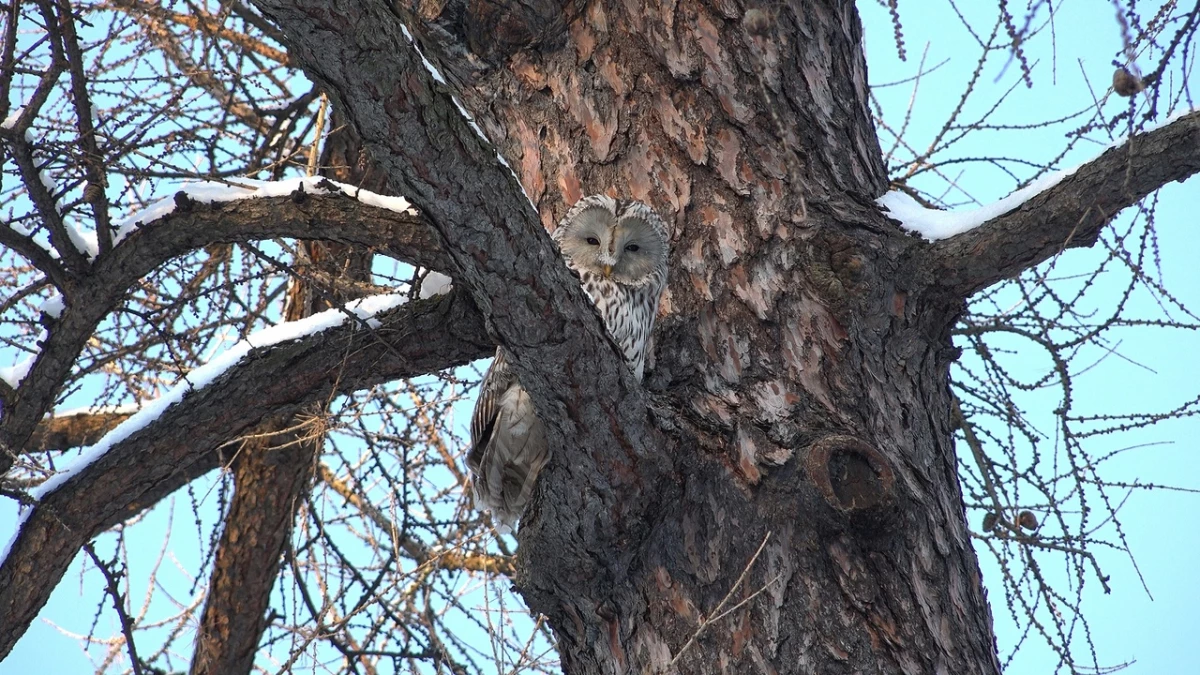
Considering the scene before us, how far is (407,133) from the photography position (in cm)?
178

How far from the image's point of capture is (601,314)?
2760 mm

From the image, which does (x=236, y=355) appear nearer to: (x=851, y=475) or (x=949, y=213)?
(x=851, y=475)

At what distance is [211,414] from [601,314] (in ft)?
3.39

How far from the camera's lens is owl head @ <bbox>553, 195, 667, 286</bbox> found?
2816mm

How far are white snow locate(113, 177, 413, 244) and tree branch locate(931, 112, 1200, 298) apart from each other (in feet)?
4.47

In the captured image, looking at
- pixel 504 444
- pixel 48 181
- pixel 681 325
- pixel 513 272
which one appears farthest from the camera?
pixel 48 181

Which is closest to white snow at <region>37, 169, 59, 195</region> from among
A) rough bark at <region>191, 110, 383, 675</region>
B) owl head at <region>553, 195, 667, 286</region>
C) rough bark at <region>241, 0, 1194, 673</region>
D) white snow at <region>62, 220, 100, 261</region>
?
white snow at <region>62, 220, 100, 261</region>

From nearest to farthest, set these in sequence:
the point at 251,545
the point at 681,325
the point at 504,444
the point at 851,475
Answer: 1. the point at 851,475
2. the point at 681,325
3. the point at 504,444
4. the point at 251,545

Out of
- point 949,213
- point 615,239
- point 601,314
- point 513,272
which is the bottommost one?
point 513,272

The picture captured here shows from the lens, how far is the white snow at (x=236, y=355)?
269cm

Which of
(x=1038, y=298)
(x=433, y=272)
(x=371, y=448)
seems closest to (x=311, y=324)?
(x=433, y=272)

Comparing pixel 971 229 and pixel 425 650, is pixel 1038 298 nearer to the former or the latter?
pixel 971 229

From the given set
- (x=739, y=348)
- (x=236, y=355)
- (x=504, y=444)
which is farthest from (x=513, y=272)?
(x=236, y=355)

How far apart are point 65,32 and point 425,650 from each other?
2.39 m
